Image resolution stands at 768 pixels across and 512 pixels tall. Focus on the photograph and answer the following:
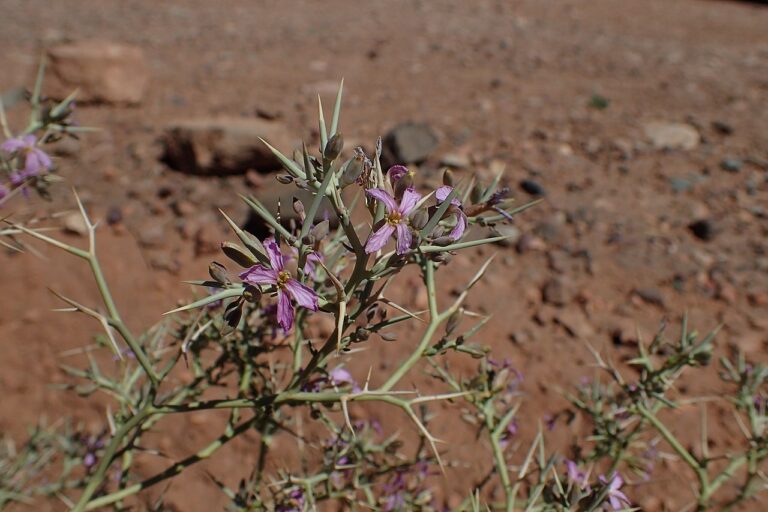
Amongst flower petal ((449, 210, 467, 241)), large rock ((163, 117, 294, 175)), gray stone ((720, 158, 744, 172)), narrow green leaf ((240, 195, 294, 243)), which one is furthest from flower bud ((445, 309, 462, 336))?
gray stone ((720, 158, 744, 172))

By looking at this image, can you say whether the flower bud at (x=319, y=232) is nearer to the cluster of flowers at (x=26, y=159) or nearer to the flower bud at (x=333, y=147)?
the flower bud at (x=333, y=147)

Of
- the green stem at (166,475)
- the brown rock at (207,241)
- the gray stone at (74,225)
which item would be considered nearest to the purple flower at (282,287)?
the green stem at (166,475)

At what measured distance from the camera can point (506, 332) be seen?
2957 mm

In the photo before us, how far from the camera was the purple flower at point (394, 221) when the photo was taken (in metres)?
0.89

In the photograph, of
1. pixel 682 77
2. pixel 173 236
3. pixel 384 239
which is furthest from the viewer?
pixel 682 77

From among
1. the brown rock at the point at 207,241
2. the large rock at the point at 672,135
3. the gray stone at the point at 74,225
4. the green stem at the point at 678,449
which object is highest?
the green stem at the point at 678,449

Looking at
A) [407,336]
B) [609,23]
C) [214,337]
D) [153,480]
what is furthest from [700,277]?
[609,23]

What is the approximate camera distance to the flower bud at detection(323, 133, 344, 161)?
897 millimetres

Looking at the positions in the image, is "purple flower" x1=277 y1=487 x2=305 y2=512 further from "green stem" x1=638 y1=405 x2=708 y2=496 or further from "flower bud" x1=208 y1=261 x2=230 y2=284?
"green stem" x1=638 y1=405 x2=708 y2=496

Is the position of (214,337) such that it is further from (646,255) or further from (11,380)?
(646,255)

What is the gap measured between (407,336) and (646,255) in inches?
55.1

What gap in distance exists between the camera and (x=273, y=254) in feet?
3.09

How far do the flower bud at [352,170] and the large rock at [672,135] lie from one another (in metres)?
3.89

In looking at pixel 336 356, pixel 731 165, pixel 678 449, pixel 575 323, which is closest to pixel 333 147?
pixel 336 356
